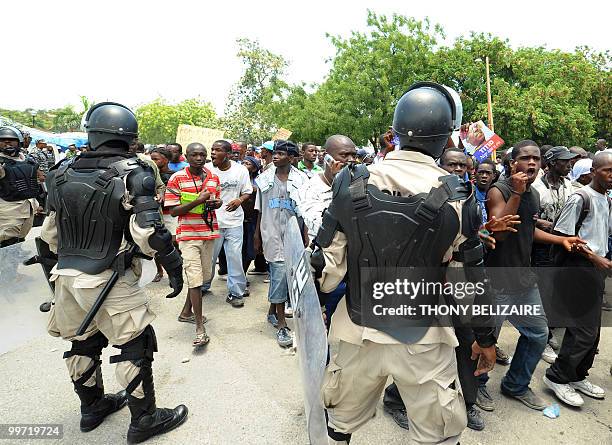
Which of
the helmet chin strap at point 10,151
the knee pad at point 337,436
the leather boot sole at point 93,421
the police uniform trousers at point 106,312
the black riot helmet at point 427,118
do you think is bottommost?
the leather boot sole at point 93,421

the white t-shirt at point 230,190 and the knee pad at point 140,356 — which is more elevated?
the white t-shirt at point 230,190

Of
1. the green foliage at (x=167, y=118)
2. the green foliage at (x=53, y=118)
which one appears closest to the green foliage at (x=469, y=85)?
the green foliage at (x=167, y=118)

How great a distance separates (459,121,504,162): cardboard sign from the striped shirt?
12.6ft

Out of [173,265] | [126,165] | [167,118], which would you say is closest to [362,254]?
[173,265]

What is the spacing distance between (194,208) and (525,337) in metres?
3.02

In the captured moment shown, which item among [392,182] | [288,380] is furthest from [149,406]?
[392,182]

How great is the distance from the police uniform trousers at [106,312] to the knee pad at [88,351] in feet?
0.08

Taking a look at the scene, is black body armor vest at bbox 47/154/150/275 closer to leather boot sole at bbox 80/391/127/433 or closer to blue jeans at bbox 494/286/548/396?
leather boot sole at bbox 80/391/127/433

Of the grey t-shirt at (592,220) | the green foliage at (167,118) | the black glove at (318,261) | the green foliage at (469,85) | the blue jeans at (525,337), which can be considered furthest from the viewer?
the green foliage at (167,118)

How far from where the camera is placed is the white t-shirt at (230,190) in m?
4.47

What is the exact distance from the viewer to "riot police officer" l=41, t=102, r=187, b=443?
7.43 feet

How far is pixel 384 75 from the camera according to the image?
1877cm

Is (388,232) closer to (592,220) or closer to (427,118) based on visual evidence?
(427,118)

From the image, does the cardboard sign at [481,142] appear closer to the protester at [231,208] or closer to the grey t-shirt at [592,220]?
the grey t-shirt at [592,220]
